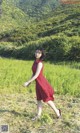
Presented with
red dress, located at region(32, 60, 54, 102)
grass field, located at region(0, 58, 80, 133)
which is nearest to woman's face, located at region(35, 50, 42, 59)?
red dress, located at region(32, 60, 54, 102)

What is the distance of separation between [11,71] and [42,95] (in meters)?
6.28

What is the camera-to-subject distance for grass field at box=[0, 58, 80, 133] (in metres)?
7.82

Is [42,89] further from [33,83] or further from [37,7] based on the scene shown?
[37,7]

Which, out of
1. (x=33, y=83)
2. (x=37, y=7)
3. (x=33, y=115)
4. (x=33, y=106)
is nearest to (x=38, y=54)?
(x=33, y=115)

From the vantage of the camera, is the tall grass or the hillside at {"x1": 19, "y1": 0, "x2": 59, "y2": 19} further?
the hillside at {"x1": 19, "y1": 0, "x2": 59, "y2": 19}

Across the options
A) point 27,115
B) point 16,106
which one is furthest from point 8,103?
point 27,115

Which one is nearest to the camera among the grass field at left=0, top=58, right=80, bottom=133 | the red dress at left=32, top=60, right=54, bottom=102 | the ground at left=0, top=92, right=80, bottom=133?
the ground at left=0, top=92, right=80, bottom=133

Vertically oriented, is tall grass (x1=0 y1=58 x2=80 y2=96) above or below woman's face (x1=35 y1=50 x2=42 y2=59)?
below

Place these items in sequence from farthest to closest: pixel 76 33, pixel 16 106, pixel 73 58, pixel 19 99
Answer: pixel 76 33, pixel 73 58, pixel 19 99, pixel 16 106

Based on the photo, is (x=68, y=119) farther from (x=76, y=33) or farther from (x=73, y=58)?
(x=76, y=33)

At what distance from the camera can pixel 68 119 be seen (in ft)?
27.5

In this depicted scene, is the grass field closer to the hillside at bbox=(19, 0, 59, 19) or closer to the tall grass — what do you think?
the tall grass

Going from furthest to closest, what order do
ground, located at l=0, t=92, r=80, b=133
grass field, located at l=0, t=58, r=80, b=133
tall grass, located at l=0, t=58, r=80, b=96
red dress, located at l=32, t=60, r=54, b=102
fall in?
tall grass, located at l=0, t=58, r=80, b=96
red dress, located at l=32, t=60, r=54, b=102
grass field, located at l=0, t=58, r=80, b=133
ground, located at l=0, t=92, r=80, b=133

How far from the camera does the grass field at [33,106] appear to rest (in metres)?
7.82
